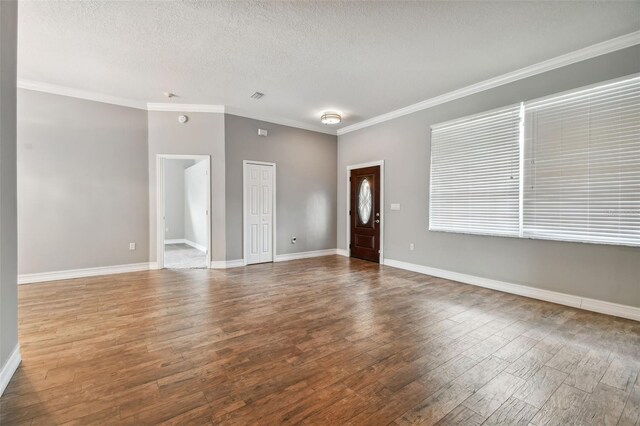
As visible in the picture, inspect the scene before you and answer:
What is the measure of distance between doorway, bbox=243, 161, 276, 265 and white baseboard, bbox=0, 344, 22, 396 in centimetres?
378

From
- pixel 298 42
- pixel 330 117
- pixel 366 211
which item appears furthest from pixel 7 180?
pixel 366 211

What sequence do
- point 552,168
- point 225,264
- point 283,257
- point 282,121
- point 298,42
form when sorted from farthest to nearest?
point 283,257
point 282,121
point 225,264
point 552,168
point 298,42

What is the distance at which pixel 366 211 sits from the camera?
254 inches

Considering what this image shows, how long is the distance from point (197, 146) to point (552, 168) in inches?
232

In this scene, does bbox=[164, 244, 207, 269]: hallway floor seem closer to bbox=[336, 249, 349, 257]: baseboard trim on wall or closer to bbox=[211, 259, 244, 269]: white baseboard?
bbox=[211, 259, 244, 269]: white baseboard

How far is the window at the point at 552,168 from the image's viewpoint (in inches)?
124

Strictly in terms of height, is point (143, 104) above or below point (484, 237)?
above

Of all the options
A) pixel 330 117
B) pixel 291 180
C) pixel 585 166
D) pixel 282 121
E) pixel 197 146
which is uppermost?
pixel 282 121

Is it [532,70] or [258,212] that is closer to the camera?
[532,70]

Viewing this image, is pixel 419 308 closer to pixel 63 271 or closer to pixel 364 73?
pixel 364 73

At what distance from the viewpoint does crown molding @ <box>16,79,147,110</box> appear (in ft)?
14.3

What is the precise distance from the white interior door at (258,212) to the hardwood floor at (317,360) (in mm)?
2056

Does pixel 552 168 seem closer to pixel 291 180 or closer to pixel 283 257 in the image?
pixel 291 180

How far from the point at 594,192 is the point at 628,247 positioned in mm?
701
